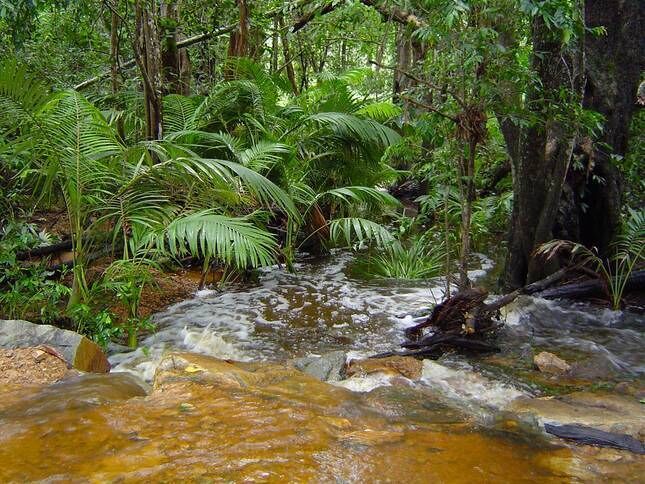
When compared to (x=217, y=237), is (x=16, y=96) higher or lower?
higher

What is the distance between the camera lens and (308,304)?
5.11 m

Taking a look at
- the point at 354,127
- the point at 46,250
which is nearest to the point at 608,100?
the point at 354,127

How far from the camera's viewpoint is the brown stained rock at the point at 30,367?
9.53ft

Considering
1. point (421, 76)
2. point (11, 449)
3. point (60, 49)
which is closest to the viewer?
point (11, 449)

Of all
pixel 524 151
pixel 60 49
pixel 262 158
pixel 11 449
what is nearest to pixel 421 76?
pixel 524 151

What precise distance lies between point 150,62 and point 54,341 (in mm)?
3115

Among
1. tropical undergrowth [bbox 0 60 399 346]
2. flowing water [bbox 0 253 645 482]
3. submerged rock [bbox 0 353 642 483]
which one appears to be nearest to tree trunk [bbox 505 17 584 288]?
flowing water [bbox 0 253 645 482]

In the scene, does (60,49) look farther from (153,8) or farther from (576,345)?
(576,345)

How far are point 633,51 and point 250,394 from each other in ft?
15.3

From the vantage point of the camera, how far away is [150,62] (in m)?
5.37

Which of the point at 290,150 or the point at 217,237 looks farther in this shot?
the point at 290,150

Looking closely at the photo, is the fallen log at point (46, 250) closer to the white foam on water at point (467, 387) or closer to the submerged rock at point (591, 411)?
the white foam on water at point (467, 387)

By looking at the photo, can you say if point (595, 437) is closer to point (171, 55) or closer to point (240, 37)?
point (240, 37)

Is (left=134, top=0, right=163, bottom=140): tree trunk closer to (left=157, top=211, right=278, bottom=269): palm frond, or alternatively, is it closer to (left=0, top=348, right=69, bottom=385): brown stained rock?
(left=157, top=211, right=278, bottom=269): palm frond
